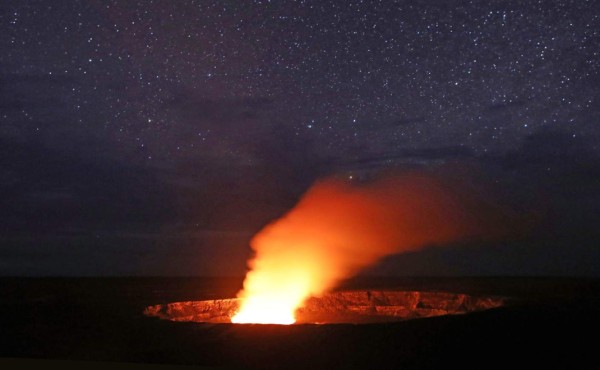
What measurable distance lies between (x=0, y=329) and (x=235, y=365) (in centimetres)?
922

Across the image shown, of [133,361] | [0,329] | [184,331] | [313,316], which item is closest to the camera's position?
[133,361]

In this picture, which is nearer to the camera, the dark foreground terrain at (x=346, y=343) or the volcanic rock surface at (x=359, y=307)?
the dark foreground terrain at (x=346, y=343)

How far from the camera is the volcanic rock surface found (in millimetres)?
21203

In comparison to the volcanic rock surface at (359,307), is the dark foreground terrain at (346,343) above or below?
below

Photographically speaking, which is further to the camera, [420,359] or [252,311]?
[252,311]

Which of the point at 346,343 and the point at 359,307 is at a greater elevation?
the point at 359,307

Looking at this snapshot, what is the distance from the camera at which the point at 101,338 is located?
14141 millimetres

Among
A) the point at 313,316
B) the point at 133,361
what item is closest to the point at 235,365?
the point at 133,361

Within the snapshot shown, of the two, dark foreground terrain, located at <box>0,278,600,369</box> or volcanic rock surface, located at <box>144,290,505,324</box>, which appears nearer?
dark foreground terrain, located at <box>0,278,600,369</box>

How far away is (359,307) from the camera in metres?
24.3

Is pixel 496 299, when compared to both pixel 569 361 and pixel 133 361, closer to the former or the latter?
pixel 569 361

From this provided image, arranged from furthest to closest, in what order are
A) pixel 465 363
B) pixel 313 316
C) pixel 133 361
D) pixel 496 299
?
1. pixel 313 316
2. pixel 496 299
3. pixel 133 361
4. pixel 465 363

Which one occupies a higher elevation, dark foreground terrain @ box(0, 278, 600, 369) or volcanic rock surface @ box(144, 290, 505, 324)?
volcanic rock surface @ box(144, 290, 505, 324)

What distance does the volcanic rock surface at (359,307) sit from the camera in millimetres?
21203
